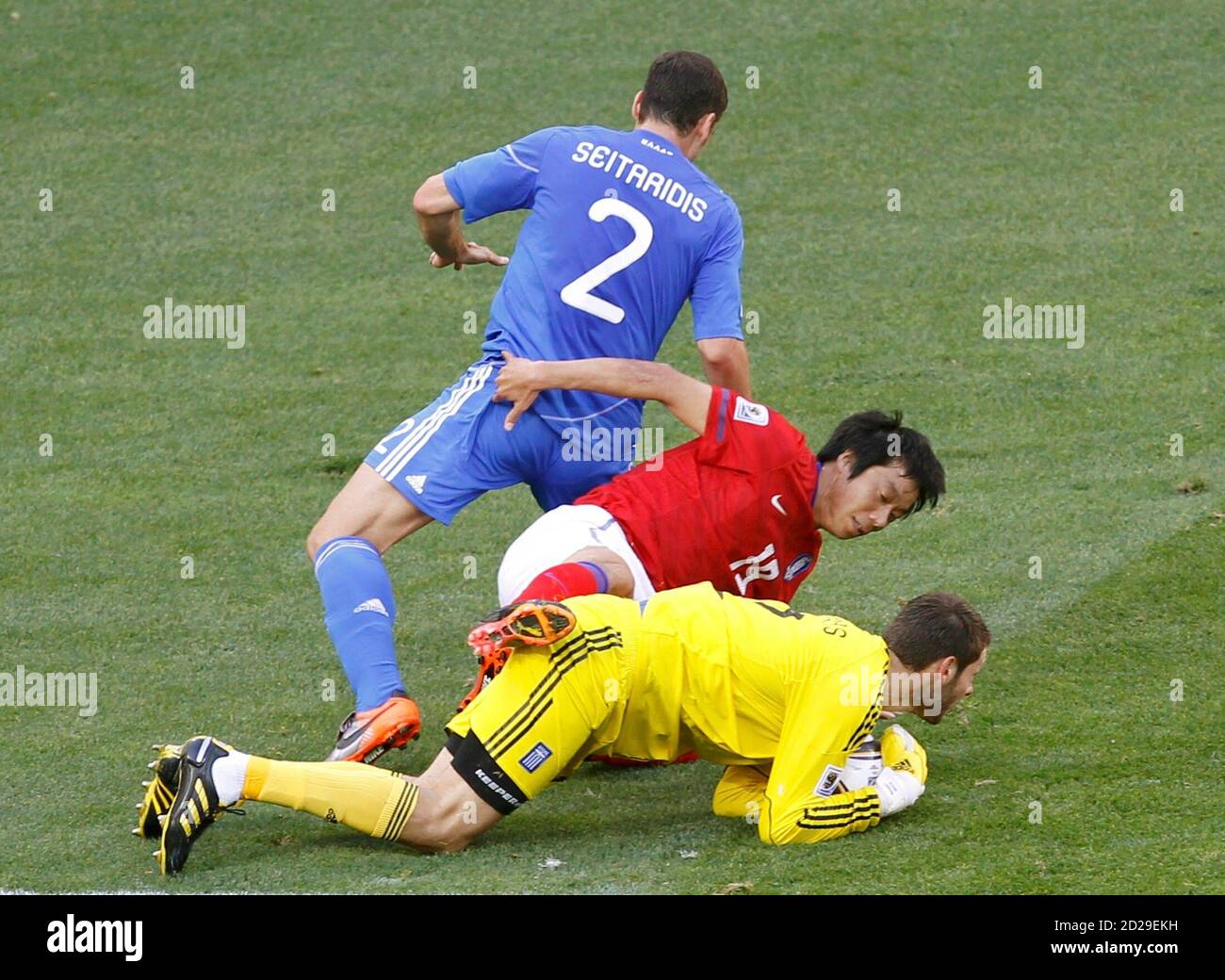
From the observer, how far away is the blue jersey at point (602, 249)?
5.10 meters

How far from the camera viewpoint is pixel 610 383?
4902 millimetres

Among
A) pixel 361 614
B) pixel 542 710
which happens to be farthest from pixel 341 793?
pixel 361 614

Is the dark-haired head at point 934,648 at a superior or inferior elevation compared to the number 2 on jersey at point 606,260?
inferior

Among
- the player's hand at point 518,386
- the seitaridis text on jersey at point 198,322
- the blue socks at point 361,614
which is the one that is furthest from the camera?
the seitaridis text on jersey at point 198,322

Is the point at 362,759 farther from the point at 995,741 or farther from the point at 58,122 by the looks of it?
the point at 58,122

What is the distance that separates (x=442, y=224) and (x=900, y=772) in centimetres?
221

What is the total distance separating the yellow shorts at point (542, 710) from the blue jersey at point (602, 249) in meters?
1.06

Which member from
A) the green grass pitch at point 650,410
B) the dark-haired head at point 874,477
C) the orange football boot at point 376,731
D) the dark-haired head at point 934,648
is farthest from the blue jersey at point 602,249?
the green grass pitch at point 650,410

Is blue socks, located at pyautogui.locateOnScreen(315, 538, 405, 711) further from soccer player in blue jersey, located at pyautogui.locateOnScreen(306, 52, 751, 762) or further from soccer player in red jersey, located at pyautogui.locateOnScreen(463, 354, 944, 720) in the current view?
soccer player in red jersey, located at pyautogui.locateOnScreen(463, 354, 944, 720)

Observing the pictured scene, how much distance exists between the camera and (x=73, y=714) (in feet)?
17.7

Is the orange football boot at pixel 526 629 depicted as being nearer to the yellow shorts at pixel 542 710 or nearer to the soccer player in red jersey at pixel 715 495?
the yellow shorts at pixel 542 710
